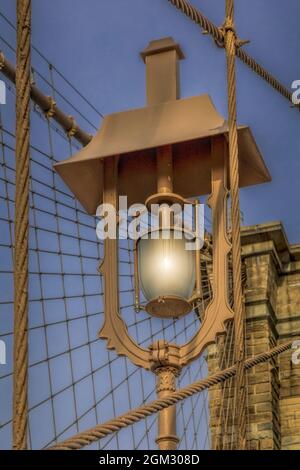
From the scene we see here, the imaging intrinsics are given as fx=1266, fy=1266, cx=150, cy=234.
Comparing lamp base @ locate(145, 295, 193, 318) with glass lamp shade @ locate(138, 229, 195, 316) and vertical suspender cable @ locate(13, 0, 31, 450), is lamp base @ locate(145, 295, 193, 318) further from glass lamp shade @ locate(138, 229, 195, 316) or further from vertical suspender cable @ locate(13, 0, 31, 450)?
vertical suspender cable @ locate(13, 0, 31, 450)

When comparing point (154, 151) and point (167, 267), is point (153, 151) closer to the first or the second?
point (154, 151)

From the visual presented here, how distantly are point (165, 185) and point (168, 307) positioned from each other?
54 centimetres

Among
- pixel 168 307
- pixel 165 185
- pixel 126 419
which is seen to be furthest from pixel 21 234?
pixel 165 185

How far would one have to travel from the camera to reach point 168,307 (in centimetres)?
426

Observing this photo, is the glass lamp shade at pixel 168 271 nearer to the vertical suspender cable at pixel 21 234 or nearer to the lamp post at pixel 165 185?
the lamp post at pixel 165 185

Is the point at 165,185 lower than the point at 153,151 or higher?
lower

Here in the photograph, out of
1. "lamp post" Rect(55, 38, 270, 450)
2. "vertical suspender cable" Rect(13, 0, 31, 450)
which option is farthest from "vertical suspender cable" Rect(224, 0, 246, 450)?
"vertical suspender cable" Rect(13, 0, 31, 450)

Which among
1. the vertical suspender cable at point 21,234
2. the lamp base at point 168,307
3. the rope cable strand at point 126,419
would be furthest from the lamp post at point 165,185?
the vertical suspender cable at point 21,234

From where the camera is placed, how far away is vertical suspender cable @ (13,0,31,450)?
324 cm

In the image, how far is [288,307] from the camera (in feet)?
35.3

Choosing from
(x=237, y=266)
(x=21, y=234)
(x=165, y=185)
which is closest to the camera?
(x=21, y=234)

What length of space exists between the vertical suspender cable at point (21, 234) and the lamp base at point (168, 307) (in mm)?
923

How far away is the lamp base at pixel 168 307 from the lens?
4.25m
